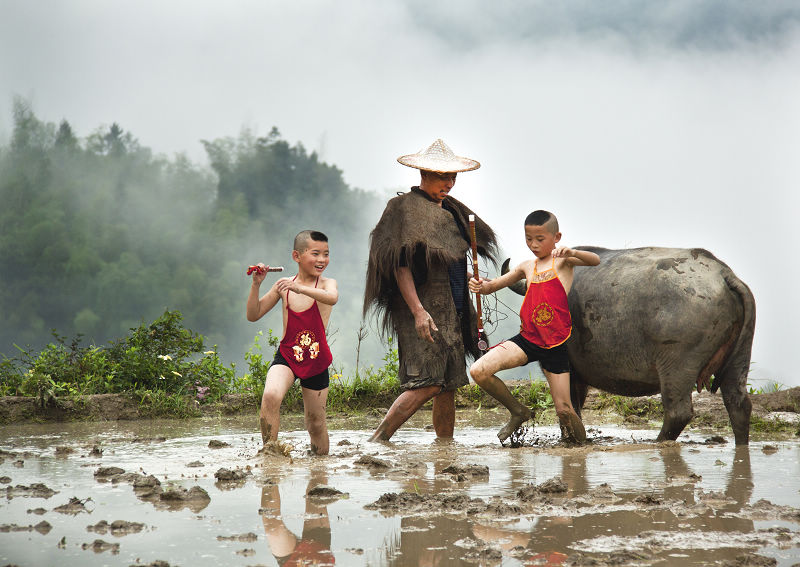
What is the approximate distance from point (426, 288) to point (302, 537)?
322 centimetres

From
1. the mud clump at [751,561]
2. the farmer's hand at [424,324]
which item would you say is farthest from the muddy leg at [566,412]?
the mud clump at [751,561]

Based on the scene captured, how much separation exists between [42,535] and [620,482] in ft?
7.98

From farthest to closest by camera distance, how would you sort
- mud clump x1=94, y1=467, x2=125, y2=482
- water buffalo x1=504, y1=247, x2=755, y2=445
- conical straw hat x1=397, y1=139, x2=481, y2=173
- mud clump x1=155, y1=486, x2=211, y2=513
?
conical straw hat x1=397, y1=139, x2=481, y2=173
water buffalo x1=504, y1=247, x2=755, y2=445
mud clump x1=94, y1=467, x2=125, y2=482
mud clump x1=155, y1=486, x2=211, y2=513

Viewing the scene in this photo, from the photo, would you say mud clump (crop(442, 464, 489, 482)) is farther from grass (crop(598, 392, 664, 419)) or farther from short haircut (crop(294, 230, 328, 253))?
grass (crop(598, 392, 664, 419))

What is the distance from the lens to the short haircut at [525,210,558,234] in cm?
552

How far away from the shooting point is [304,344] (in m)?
5.18

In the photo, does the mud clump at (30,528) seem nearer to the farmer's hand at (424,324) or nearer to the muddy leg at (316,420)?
the muddy leg at (316,420)

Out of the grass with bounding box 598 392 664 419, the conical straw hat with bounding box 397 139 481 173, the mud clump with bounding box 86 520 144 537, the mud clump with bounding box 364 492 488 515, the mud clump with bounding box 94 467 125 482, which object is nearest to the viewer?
the mud clump with bounding box 86 520 144 537

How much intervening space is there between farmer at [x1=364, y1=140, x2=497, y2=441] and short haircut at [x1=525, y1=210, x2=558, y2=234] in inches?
26.2

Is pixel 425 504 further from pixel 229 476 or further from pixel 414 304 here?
pixel 414 304

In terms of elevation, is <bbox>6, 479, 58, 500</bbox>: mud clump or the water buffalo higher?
the water buffalo

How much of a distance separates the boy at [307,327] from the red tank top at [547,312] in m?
1.28

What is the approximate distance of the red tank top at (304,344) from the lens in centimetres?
515

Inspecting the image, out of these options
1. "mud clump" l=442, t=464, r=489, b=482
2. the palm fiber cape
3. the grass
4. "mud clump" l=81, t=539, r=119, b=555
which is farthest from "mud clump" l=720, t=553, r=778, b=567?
the grass
